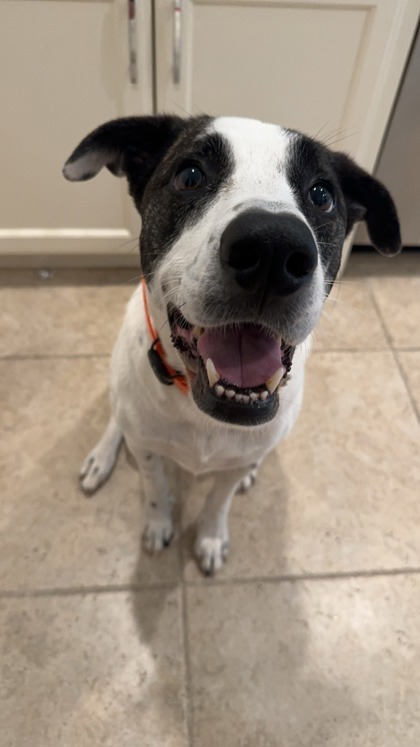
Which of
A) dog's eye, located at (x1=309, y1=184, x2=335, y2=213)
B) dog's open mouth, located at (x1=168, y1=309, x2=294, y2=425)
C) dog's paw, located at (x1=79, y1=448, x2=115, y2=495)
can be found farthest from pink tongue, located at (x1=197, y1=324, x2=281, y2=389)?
dog's paw, located at (x1=79, y1=448, x2=115, y2=495)

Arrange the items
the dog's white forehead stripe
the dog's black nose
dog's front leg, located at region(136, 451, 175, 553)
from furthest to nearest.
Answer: dog's front leg, located at region(136, 451, 175, 553) → the dog's white forehead stripe → the dog's black nose

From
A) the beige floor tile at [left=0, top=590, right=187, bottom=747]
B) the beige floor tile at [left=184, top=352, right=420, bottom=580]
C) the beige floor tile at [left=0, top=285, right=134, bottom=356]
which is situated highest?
the beige floor tile at [left=0, top=285, right=134, bottom=356]

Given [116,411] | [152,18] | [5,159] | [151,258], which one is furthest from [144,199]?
[5,159]

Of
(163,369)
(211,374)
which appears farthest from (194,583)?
(211,374)

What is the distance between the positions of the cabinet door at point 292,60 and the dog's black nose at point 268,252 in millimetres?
1173

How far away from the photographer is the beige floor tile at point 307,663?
139cm

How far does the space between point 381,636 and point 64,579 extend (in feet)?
2.99

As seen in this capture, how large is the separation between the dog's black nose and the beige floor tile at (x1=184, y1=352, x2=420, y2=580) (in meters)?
1.09

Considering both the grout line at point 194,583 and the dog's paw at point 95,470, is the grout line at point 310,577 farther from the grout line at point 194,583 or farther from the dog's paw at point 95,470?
the dog's paw at point 95,470

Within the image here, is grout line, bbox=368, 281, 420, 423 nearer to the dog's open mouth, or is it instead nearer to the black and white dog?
the black and white dog

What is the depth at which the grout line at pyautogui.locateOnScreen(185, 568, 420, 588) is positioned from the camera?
1588 mm

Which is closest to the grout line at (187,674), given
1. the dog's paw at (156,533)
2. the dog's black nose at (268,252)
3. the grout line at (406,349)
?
the dog's paw at (156,533)

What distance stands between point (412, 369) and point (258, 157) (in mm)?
1450

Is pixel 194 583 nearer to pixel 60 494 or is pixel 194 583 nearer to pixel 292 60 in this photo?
pixel 60 494
